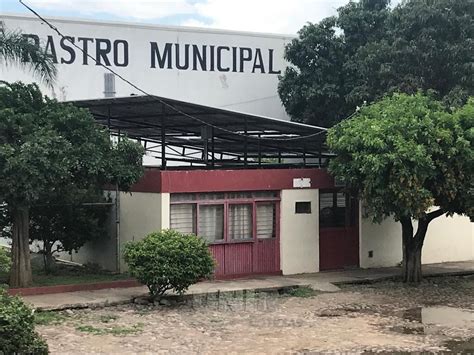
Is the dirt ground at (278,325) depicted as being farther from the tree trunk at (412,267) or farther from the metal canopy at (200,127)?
the metal canopy at (200,127)

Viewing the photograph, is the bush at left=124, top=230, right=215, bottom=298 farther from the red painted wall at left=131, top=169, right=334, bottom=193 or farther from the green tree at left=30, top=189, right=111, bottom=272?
the green tree at left=30, top=189, right=111, bottom=272

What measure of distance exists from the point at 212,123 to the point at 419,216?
5999 mm

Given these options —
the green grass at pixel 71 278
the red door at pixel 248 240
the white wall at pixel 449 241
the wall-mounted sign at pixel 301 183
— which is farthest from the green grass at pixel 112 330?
the white wall at pixel 449 241

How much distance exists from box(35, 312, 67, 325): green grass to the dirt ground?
21mm

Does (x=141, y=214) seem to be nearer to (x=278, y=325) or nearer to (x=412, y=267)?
(x=278, y=325)

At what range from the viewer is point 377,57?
2355 cm

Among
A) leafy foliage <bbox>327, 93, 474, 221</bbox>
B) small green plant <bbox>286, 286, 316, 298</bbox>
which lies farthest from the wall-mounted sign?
small green plant <bbox>286, 286, 316, 298</bbox>

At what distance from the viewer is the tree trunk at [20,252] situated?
1405cm

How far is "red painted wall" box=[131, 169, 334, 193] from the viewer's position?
51.5ft

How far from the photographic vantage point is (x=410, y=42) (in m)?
22.8

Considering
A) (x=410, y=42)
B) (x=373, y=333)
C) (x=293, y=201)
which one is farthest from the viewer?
(x=410, y=42)

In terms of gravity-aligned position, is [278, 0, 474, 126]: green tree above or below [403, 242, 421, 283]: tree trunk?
above

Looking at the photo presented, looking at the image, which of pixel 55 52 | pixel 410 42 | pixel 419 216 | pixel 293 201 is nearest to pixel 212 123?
pixel 293 201

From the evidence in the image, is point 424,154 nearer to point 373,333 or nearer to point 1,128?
point 373,333
